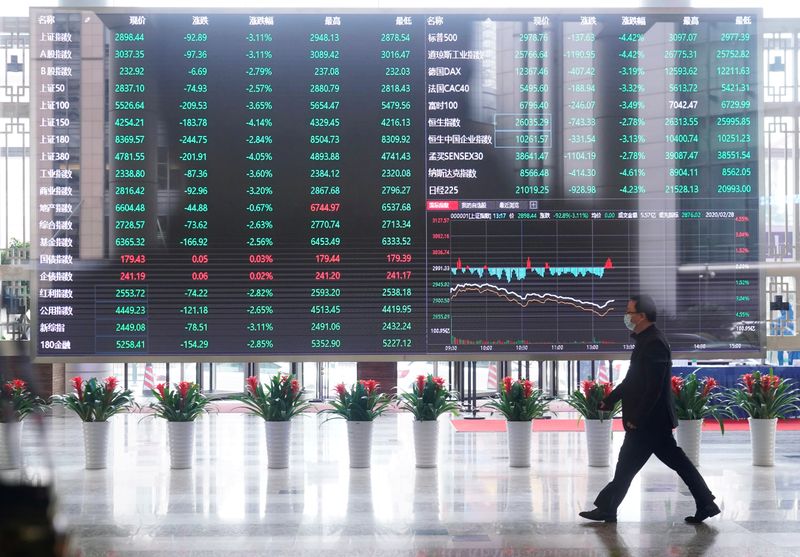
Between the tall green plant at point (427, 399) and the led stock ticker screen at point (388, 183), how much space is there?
1919 mm

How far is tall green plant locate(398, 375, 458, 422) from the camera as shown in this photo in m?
10.1

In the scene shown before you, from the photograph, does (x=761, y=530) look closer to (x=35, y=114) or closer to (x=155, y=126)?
(x=155, y=126)

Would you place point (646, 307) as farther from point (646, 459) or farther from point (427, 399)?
point (427, 399)

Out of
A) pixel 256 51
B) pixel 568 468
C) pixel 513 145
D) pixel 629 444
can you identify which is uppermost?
pixel 256 51

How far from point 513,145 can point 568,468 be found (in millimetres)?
3708

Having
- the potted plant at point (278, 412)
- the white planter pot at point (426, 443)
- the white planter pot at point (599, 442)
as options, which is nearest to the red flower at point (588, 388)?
the white planter pot at point (599, 442)

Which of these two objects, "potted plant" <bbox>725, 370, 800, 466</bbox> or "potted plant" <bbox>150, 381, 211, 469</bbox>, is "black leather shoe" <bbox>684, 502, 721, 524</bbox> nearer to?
"potted plant" <bbox>725, 370, 800, 466</bbox>

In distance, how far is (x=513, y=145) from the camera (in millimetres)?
8484

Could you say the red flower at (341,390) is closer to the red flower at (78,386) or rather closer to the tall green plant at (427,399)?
the tall green plant at (427,399)

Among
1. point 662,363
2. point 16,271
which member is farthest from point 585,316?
point 16,271

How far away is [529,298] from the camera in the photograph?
8.48m

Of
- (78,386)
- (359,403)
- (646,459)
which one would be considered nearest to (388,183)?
(359,403)

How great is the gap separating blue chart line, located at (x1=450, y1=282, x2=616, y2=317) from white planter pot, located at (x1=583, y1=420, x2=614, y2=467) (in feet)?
7.30

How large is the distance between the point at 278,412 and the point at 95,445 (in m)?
1.99
